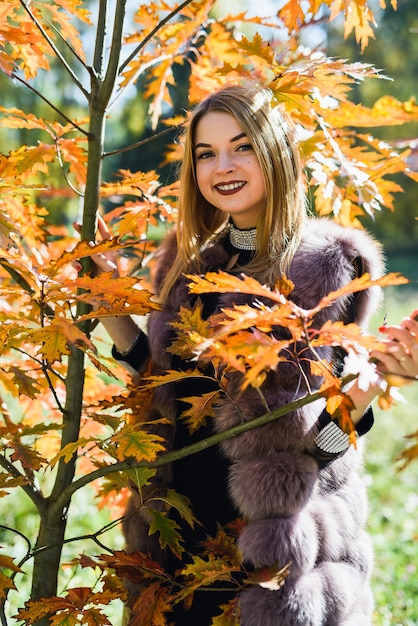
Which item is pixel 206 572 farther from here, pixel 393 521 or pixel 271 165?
pixel 393 521

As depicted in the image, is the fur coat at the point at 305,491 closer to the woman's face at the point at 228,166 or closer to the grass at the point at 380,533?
Result: the woman's face at the point at 228,166

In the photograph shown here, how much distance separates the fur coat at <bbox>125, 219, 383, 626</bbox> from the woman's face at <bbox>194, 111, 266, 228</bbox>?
0.20 m

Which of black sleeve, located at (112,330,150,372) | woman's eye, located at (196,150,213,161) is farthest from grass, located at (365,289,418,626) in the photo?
woman's eye, located at (196,150,213,161)

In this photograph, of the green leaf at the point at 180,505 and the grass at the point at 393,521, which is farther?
the grass at the point at 393,521

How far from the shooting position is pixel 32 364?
2.05 m

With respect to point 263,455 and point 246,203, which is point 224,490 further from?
point 246,203

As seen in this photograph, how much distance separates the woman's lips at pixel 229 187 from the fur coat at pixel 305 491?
0.24 metres

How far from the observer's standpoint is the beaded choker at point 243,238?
77.1 inches

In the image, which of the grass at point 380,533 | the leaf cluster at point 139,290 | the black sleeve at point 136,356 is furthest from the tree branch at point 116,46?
the grass at point 380,533

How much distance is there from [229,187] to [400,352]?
2.91ft

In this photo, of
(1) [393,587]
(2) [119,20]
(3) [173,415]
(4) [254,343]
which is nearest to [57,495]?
(3) [173,415]

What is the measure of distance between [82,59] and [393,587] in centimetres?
263

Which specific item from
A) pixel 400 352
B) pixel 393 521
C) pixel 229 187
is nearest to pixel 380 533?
pixel 393 521

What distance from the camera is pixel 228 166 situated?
1816 millimetres
